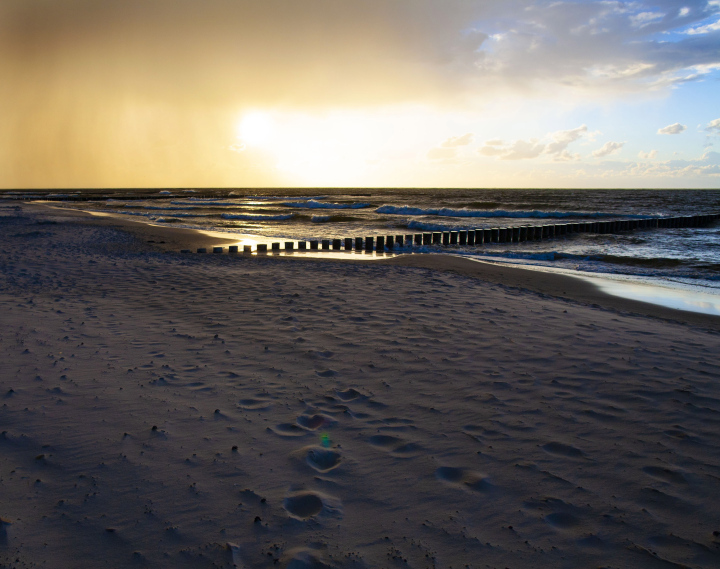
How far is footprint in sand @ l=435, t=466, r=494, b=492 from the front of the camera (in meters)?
2.93

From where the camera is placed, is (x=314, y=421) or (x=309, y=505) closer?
(x=309, y=505)

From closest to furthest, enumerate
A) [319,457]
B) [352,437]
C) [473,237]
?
[319,457] → [352,437] → [473,237]

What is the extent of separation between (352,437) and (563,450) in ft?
5.11

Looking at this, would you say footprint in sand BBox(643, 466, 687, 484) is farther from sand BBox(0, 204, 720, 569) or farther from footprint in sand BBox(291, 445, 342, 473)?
footprint in sand BBox(291, 445, 342, 473)

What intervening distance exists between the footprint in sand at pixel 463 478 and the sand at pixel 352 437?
1 cm

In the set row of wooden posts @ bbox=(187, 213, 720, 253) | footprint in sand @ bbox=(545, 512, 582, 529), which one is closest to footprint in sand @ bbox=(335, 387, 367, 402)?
footprint in sand @ bbox=(545, 512, 582, 529)

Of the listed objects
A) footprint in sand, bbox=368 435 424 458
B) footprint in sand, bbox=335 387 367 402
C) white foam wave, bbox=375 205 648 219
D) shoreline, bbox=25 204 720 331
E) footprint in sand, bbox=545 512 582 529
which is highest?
white foam wave, bbox=375 205 648 219

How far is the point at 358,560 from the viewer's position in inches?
92.3

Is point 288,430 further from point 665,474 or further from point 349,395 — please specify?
point 665,474

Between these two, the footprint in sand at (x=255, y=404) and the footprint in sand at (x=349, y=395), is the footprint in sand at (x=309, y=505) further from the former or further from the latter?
the footprint in sand at (x=349, y=395)

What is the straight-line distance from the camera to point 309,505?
2732 mm

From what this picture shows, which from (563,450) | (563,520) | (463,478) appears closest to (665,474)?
(563,450)

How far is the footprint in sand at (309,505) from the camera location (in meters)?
2.65

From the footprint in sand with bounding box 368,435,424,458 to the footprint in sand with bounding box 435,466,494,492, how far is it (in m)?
0.26
